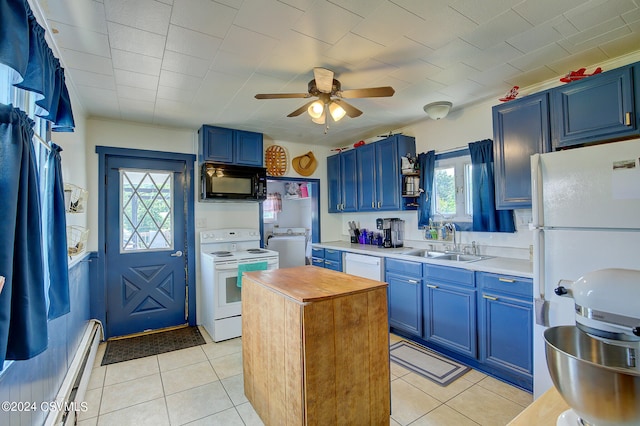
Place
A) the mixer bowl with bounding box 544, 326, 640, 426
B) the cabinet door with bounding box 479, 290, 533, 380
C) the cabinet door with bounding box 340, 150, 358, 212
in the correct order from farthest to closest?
the cabinet door with bounding box 340, 150, 358, 212 → the cabinet door with bounding box 479, 290, 533, 380 → the mixer bowl with bounding box 544, 326, 640, 426

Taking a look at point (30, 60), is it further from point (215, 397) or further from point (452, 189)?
point (452, 189)

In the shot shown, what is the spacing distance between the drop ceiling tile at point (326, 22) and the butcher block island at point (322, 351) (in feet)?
4.96

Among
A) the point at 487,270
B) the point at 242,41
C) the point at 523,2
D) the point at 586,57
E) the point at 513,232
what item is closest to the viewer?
the point at 523,2

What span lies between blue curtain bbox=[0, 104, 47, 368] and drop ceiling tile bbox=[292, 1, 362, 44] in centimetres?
140

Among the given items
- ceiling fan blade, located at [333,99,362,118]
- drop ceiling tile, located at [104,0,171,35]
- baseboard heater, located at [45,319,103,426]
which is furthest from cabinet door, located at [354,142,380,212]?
baseboard heater, located at [45,319,103,426]

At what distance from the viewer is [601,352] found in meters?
0.81

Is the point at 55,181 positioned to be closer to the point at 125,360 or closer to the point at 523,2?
the point at 125,360

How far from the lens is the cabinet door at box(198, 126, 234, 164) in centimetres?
360

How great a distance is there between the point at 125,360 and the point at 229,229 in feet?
5.70

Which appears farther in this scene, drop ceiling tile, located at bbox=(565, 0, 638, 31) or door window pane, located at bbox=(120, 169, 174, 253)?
door window pane, located at bbox=(120, 169, 174, 253)

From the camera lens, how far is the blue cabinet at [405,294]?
3.01m

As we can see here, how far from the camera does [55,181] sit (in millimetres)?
1686

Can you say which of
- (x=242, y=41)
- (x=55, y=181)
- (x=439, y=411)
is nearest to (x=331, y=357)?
(x=439, y=411)

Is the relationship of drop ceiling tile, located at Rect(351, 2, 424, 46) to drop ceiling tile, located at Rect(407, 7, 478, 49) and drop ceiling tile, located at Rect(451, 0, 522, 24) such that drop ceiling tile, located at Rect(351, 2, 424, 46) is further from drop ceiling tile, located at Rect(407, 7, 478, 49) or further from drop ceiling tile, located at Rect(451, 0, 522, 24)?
drop ceiling tile, located at Rect(451, 0, 522, 24)
